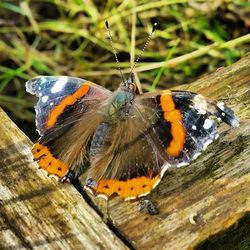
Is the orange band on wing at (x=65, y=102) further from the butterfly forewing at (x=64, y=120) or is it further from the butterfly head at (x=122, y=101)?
the butterfly head at (x=122, y=101)

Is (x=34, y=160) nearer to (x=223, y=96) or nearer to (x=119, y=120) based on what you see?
(x=119, y=120)

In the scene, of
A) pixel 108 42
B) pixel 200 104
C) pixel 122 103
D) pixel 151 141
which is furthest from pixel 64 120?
pixel 108 42

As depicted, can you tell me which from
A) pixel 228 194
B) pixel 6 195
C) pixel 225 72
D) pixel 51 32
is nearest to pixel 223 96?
pixel 225 72

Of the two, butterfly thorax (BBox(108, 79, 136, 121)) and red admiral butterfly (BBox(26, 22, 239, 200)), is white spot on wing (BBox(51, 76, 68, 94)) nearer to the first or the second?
red admiral butterfly (BBox(26, 22, 239, 200))

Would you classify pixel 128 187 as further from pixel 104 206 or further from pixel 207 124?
pixel 207 124

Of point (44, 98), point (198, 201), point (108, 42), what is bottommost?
point (108, 42)

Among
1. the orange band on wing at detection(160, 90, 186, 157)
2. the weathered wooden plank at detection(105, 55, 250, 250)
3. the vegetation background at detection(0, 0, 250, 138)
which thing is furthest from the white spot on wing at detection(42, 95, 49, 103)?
the vegetation background at detection(0, 0, 250, 138)

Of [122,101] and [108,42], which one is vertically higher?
[122,101]
